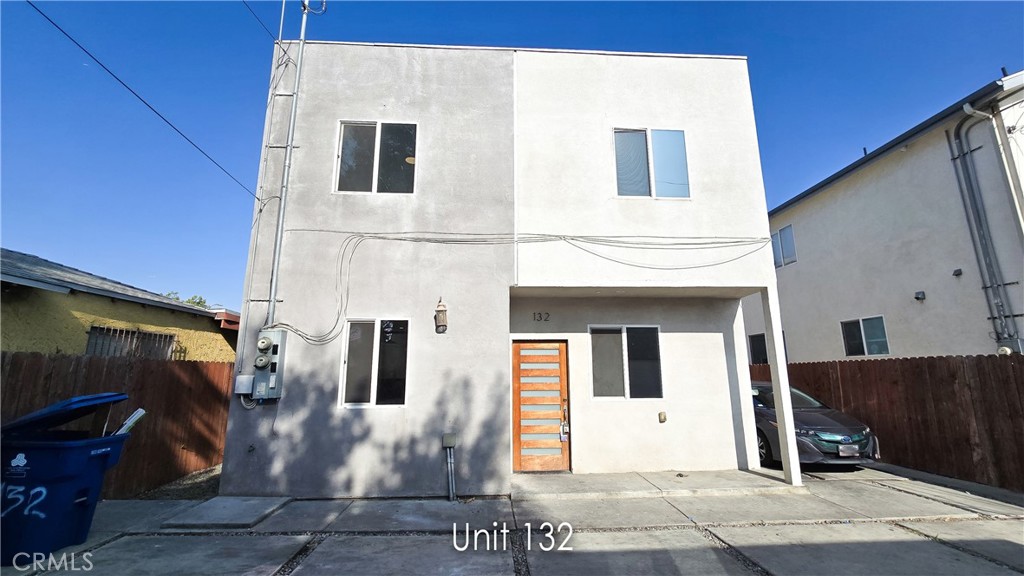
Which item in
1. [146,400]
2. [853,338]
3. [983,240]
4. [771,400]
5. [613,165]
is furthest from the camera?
[853,338]

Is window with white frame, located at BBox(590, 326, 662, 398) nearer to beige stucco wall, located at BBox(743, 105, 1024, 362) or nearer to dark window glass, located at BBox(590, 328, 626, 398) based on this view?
dark window glass, located at BBox(590, 328, 626, 398)

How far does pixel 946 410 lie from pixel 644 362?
4.87 m

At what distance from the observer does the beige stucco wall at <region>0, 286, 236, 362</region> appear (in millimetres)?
6004

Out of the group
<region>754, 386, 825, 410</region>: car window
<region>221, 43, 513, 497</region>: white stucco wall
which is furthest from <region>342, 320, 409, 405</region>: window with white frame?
<region>754, 386, 825, 410</region>: car window

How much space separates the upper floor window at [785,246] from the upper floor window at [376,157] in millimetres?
11818

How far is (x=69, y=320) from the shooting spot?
6766mm

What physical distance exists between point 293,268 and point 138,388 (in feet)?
8.95

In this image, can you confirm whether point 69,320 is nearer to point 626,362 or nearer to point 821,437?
point 626,362

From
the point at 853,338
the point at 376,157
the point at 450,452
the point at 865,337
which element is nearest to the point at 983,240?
the point at 865,337

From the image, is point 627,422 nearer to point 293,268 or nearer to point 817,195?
point 293,268

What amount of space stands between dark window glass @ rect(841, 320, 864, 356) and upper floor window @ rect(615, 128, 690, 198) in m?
7.99

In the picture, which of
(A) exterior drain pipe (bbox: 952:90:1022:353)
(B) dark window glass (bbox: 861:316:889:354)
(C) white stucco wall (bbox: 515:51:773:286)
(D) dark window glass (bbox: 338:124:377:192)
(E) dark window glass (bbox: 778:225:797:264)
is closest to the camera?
(C) white stucco wall (bbox: 515:51:773:286)

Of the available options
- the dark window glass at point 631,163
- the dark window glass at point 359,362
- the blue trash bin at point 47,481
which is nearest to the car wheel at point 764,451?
the dark window glass at point 631,163

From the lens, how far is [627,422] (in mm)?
7191
